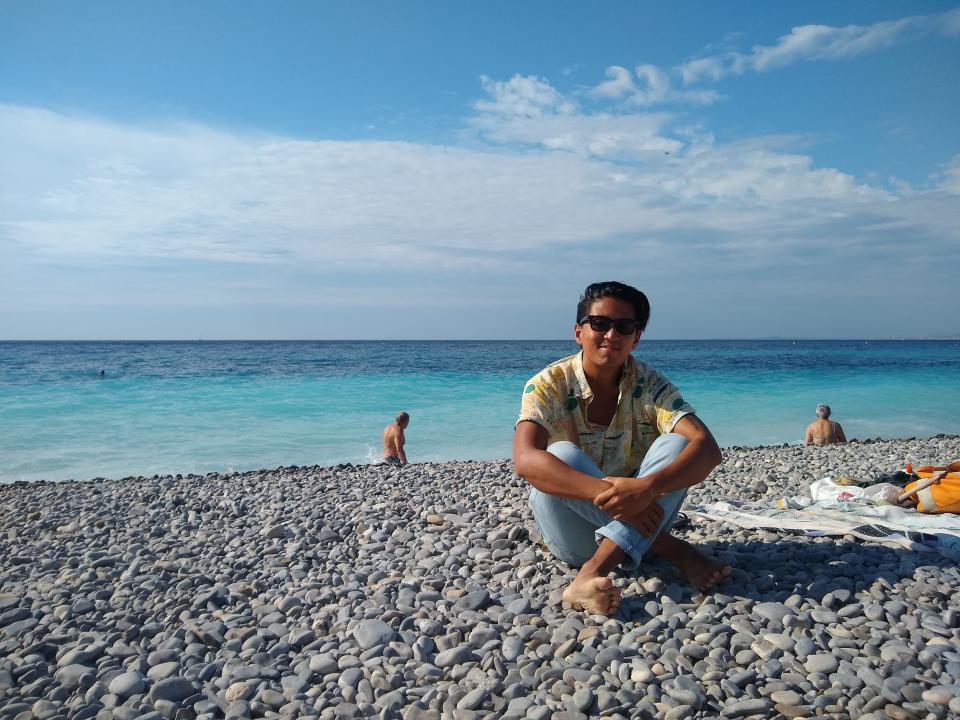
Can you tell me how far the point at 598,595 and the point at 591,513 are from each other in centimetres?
39

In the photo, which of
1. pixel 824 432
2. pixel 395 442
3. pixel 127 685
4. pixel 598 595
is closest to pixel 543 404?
pixel 598 595

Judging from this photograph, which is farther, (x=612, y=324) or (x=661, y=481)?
(x=612, y=324)

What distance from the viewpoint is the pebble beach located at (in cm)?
248

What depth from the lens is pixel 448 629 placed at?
308cm

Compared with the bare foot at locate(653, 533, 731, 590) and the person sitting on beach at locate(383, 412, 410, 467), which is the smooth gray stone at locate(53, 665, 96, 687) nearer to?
the bare foot at locate(653, 533, 731, 590)

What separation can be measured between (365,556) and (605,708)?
222cm

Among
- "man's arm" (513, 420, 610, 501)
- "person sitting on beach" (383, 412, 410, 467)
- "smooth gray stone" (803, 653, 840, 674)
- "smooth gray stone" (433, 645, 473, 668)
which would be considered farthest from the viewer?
"person sitting on beach" (383, 412, 410, 467)

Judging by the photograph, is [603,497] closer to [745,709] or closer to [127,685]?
[745,709]

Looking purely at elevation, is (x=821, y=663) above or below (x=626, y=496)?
below

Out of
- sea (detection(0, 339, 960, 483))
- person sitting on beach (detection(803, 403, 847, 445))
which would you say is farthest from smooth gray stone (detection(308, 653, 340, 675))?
person sitting on beach (detection(803, 403, 847, 445))

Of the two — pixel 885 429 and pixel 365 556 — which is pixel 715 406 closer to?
pixel 885 429

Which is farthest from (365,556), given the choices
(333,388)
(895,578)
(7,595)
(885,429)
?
(333,388)

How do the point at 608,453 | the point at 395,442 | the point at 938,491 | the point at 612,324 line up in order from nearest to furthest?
the point at 612,324
the point at 608,453
the point at 938,491
the point at 395,442

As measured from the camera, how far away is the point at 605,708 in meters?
2.40
